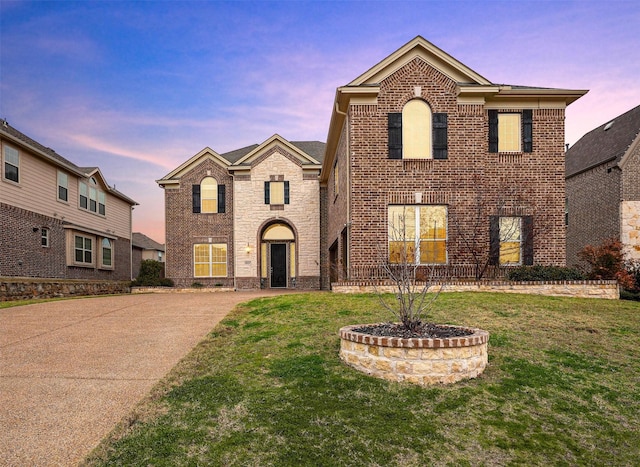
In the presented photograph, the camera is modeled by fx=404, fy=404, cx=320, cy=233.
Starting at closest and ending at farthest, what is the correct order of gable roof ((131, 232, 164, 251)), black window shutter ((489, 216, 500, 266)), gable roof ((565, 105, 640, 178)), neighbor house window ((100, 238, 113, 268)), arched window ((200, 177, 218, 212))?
1. black window shutter ((489, 216, 500, 266))
2. gable roof ((565, 105, 640, 178))
3. arched window ((200, 177, 218, 212))
4. neighbor house window ((100, 238, 113, 268))
5. gable roof ((131, 232, 164, 251))

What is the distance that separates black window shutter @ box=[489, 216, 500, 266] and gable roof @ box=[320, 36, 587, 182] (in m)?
3.92

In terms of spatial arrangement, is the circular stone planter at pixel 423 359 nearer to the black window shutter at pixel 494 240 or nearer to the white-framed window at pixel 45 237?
the black window shutter at pixel 494 240

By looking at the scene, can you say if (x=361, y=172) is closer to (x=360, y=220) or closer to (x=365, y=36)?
(x=360, y=220)

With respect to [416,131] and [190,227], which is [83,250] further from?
[416,131]

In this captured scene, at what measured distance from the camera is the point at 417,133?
13227 mm

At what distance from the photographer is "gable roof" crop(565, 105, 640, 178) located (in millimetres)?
18859

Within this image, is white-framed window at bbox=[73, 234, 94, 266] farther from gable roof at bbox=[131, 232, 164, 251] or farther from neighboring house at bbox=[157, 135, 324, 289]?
gable roof at bbox=[131, 232, 164, 251]

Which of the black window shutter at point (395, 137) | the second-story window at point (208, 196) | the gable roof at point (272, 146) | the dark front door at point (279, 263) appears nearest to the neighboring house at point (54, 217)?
the second-story window at point (208, 196)

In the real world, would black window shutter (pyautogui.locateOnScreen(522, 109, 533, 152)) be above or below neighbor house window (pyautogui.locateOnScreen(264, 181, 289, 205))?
above

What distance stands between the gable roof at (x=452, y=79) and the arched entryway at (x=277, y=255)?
10322mm

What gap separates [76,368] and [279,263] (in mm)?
16446

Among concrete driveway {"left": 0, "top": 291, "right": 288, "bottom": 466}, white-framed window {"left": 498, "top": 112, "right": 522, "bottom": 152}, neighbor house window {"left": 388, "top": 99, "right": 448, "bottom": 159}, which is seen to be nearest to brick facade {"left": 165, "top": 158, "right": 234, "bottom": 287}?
concrete driveway {"left": 0, "top": 291, "right": 288, "bottom": 466}

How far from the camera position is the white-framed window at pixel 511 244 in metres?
13.3

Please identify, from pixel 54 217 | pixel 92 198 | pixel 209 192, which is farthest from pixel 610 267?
pixel 92 198
